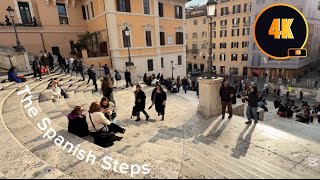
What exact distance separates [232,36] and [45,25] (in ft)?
103

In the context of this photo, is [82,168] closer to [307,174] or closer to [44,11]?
[307,174]

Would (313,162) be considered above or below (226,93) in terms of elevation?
below

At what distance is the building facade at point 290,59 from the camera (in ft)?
93.0

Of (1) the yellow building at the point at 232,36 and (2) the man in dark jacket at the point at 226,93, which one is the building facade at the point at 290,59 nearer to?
(1) the yellow building at the point at 232,36

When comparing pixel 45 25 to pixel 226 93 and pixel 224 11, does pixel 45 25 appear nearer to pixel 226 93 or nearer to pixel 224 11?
pixel 226 93

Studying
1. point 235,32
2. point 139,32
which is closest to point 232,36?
point 235,32

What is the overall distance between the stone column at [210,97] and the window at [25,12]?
2200 centimetres

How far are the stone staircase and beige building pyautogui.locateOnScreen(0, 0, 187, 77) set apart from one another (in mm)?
12144

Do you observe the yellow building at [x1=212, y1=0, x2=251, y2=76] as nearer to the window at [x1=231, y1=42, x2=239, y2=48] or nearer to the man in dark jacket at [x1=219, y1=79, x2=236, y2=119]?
the window at [x1=231, y1=42, x2=239, y2=48]

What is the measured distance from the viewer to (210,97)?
23.6ft

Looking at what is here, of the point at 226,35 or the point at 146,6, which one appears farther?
the point at 226,35

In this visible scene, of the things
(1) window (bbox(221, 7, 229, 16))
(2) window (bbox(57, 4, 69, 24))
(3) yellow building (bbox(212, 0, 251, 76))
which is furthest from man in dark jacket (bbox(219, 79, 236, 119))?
(1) window (bbox(221, 7, 229, 16))

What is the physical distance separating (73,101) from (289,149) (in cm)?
857

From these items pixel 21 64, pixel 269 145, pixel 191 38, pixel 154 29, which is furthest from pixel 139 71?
pixel 191 38
